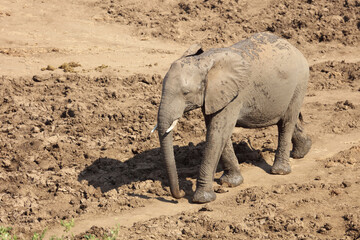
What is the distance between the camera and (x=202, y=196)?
746 centimetres

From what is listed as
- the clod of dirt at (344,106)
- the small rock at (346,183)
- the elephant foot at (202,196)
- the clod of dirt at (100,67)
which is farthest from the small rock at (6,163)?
the clod of dirt at (344,106)

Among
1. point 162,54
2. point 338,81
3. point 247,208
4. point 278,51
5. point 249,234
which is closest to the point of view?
point 249,234

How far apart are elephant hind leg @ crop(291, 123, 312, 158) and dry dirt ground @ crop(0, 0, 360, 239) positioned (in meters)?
0.22

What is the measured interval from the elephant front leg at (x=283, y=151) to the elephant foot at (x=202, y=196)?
55.3 inches

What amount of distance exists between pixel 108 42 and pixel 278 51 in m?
7.79

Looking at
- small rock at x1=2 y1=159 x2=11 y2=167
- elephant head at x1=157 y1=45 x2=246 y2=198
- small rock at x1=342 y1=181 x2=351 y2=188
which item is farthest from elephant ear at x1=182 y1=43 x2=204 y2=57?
small rock at x1=2 y1=159 x2=11 y2=167

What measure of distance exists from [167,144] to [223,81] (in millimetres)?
1123

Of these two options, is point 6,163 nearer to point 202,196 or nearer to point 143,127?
point 143,127

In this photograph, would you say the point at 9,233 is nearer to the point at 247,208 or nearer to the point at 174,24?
the point at 247,208

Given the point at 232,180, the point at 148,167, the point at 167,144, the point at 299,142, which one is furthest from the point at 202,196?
the point at 299,142

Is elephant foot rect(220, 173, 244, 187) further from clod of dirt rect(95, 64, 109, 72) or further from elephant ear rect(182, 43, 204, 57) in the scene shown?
clod of dirt rect(95, 64, 109, 72)

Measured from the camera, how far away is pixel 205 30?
15750 mm

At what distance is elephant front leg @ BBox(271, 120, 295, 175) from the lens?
8.43 m

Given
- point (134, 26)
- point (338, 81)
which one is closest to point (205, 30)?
point (134, 26)
